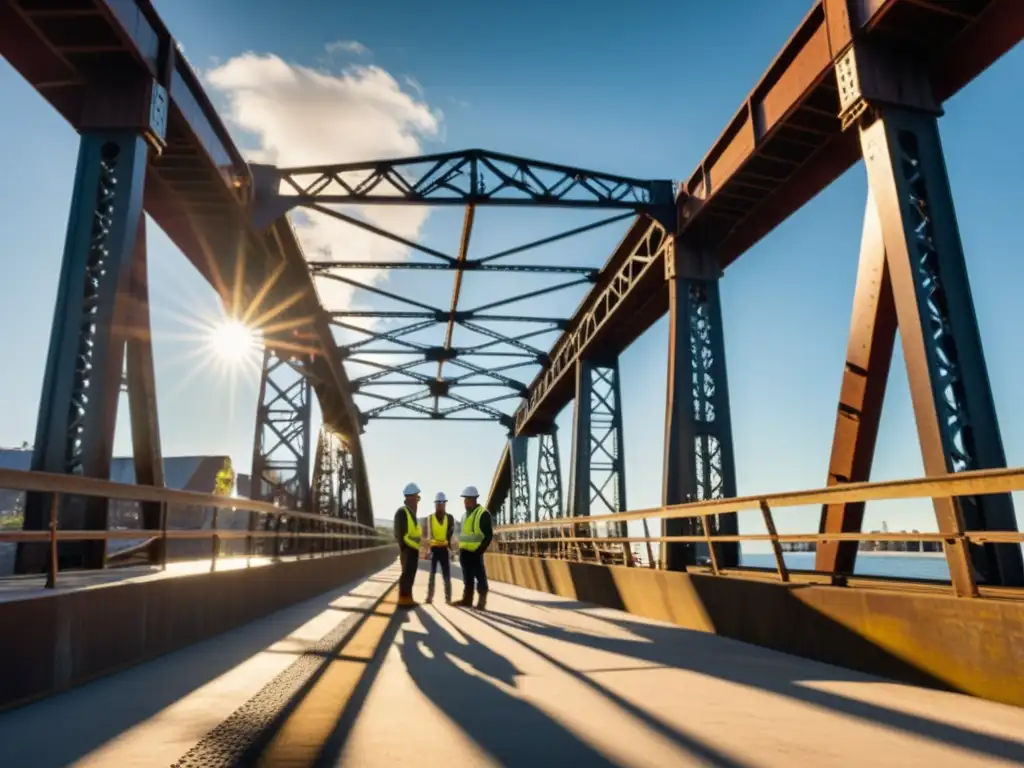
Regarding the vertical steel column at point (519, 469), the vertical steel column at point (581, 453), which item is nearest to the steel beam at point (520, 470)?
the vertical steel column at point (519, 469)

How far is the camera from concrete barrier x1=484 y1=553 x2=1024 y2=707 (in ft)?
14.4

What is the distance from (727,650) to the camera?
6.61 m

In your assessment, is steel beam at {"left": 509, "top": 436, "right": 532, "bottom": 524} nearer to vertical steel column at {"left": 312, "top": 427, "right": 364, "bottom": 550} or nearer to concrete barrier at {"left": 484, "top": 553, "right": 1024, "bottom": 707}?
vertical steel column at {"left": 312, "top": 427, "right": 364, "bottom": 550}

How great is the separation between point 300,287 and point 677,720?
56.5 feet

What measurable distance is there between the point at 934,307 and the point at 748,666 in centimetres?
414

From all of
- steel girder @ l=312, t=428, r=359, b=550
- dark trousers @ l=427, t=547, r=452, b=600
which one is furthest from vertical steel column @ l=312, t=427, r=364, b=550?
dark trousers @ l=427, t=547, r=452, b=600

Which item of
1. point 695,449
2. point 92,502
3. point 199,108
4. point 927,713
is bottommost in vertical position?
point 927,713

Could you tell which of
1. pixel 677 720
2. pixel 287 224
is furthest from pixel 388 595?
pixel 677 720

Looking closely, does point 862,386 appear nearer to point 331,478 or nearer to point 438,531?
point 438,531

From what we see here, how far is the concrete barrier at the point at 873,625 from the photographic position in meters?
4.40

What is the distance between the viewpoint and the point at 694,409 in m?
12.7

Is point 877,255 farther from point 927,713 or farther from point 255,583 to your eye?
point 255,583

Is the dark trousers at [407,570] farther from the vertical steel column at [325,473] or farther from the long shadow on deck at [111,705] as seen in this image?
the vertical steel column at [325,473]

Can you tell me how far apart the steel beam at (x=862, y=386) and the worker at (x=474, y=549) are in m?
4.93
